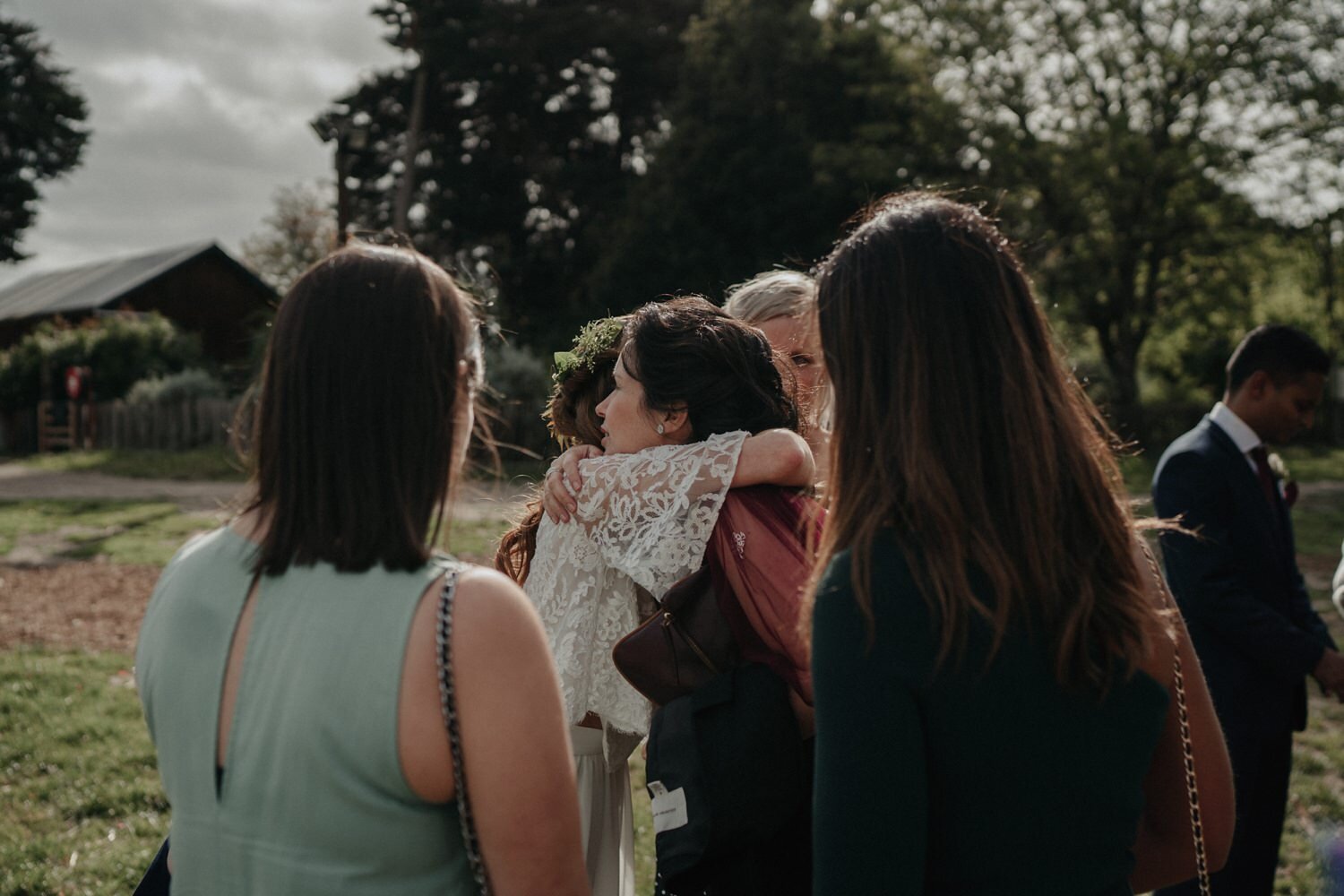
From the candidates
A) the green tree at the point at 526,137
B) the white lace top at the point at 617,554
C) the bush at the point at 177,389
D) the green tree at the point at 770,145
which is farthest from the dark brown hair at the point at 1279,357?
the bush at the point at 177,389

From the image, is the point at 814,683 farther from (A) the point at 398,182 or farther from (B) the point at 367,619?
(A) the point at 398,182

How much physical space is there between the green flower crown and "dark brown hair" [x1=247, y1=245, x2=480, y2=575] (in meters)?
1.00

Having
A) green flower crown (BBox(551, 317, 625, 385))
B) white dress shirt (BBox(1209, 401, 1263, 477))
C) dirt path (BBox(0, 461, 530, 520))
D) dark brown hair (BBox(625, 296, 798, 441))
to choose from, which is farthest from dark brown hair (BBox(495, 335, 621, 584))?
dirt path (BBox(0, 461, 530, 520))

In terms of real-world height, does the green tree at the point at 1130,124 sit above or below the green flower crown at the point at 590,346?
above

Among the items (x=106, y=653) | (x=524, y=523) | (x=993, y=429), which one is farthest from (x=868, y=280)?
(x=106, y=653)

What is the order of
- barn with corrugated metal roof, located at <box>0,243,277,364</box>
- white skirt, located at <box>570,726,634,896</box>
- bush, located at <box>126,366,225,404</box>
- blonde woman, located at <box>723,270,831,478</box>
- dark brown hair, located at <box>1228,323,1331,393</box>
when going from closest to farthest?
white skirt, located at <box>570,726,634,896</box> → blonde woman, located at <box>723,270,831,478</box> → dark brown hair, located at <box>1228,323,1331,393</box> → bush, located at <box>126,366,225,404</box> → barn with corrugated metal roof, located at <box>0,243,277,364</box>

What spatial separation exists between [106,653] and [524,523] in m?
6.62

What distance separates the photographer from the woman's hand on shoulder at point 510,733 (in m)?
1.41

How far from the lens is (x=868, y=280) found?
5.23 feet

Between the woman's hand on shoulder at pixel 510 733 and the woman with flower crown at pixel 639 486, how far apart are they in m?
0.75

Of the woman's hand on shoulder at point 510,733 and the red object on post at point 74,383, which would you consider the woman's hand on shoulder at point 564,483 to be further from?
the red object on post at point 74,383

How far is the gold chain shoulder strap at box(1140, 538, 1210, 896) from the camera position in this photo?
169 centimetres

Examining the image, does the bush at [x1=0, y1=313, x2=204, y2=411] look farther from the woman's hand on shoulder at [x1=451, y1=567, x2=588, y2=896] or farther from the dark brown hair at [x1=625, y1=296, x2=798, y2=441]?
the woman's hand on shoulder at [x1=451, y1=567, x2=588, y2=896]

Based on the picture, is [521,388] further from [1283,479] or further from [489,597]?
[489,597]
